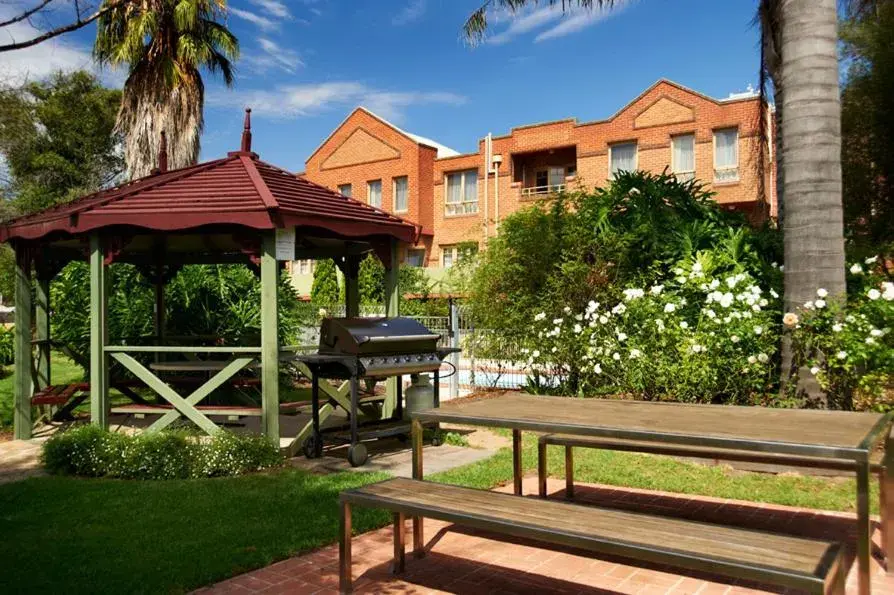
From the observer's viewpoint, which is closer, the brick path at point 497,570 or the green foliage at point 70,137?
the brick path at point 497,570

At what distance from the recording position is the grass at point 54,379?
1163cm

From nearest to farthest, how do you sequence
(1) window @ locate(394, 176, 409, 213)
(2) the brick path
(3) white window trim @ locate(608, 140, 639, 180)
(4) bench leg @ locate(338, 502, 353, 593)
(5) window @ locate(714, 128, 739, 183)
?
1. (4) bench leg @ locate(338, 502, 353, 593)
2. (2) the brick path
3. (5) window @ locate(714, 128, 739, 183)
4. (3) white window trim @ locate(608, 140, 639, 180)
5. (1) window @ locate(394, 176, 409, 213)

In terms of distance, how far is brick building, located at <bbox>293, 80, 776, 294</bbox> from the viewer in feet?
92.2

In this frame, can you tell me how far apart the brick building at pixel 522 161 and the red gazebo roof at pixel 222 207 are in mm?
15147

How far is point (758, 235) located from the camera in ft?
36.0

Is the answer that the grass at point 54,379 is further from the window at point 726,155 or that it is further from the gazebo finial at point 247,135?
the window at point 726,155

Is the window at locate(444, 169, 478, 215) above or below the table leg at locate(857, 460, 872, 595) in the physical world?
above

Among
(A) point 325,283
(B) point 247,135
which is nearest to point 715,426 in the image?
(B) point 247,135

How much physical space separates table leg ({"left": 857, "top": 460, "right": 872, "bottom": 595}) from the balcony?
28.4 metres

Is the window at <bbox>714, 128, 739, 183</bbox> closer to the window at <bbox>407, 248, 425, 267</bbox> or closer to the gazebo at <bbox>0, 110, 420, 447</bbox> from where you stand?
the window at <bbox>407, 248, 425, 267</bbox>

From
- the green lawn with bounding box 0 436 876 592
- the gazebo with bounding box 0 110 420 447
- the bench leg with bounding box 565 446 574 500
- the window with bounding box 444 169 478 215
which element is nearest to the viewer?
the green lawn with bounding box 0 436 876 592

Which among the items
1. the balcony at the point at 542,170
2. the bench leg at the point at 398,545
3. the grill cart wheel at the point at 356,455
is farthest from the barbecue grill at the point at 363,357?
the balcony at the point at 542,170

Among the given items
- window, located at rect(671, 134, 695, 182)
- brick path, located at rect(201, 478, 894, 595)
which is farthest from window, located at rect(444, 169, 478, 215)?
brick path, located at rect(201, 478, 894, 595)

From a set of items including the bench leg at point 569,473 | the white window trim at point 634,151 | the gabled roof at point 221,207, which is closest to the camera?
the bench leg at point 569,473
